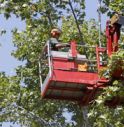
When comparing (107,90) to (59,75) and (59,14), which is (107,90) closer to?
(59,75)

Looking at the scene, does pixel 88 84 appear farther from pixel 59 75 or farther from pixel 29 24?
pixel 29 24

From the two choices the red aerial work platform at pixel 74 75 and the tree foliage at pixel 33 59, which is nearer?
the red aerial work platform at pixel 74 75

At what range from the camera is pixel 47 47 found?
1281 centimetres

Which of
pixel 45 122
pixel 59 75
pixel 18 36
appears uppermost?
pixel 59 75

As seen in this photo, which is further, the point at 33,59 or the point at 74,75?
the point at 33,59

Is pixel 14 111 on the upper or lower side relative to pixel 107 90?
lower

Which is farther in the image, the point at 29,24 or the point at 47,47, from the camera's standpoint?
the point at 29,24

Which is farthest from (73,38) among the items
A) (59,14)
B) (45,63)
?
(45,63)

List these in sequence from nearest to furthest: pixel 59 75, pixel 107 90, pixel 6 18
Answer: pixel 107 90 → pixel 59 75 → pixel 6 18

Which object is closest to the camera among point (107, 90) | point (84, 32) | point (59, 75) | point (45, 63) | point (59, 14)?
point (107, 90)

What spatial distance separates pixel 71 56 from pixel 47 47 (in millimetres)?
648

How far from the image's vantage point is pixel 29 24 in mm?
22219

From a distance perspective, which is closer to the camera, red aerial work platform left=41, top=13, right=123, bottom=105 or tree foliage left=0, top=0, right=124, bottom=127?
red aerial work platform left=41, top=13, right=123, bottom=105

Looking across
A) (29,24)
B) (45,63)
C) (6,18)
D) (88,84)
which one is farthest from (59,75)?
(29,24)
